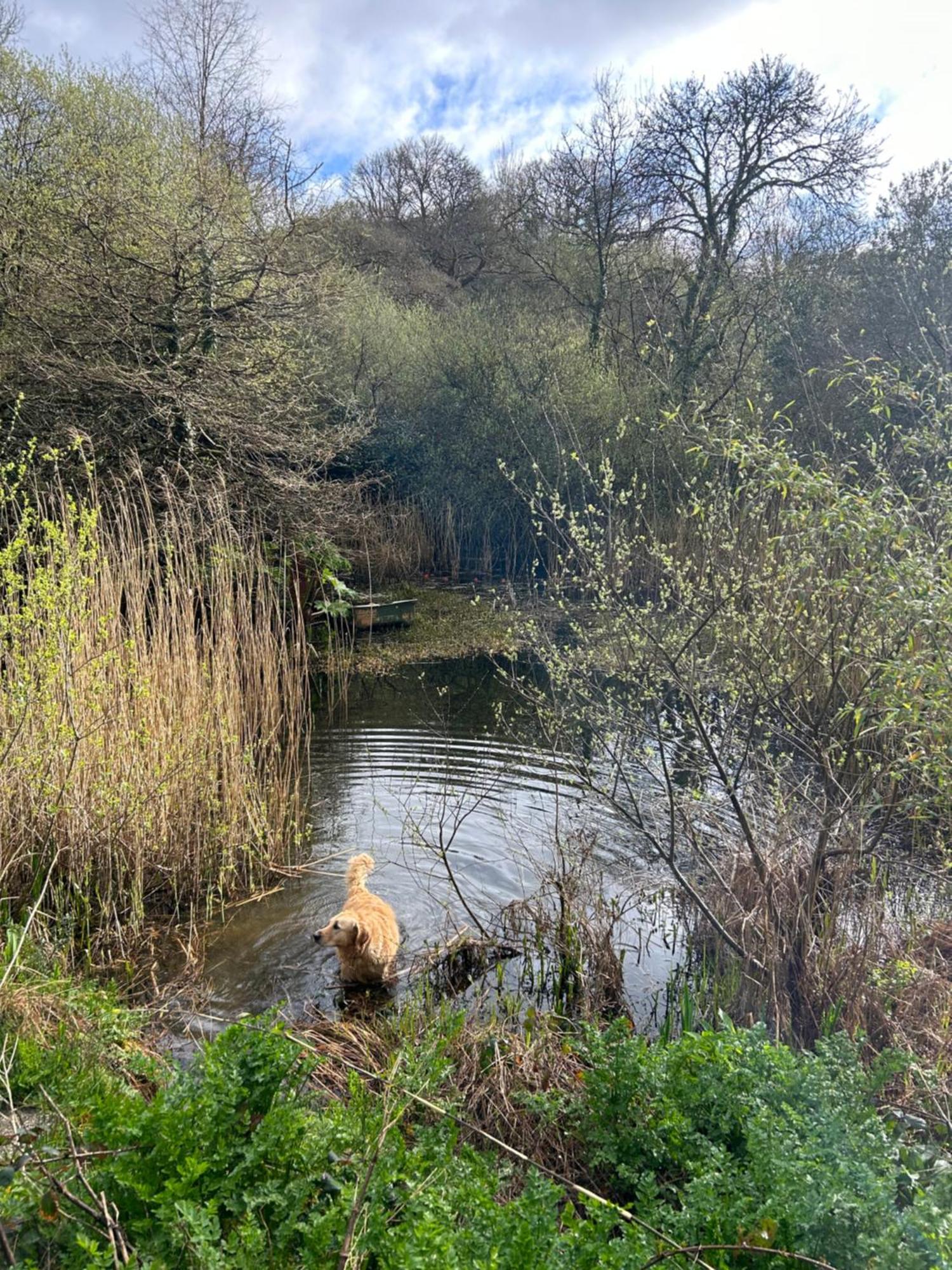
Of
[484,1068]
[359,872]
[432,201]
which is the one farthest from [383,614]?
[432,201]

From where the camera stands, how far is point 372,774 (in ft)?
22.0

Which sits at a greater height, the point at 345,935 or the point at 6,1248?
the point at 6,1248

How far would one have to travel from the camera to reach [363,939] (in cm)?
379

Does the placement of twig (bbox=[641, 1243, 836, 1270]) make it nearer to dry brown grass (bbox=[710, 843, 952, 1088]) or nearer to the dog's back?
dry brown grass (bbox=[710, 843, 952, 1088])

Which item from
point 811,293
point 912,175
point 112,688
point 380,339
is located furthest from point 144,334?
point 912,175

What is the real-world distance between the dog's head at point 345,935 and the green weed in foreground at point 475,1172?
1.25m

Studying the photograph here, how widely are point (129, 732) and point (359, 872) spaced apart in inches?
53.8

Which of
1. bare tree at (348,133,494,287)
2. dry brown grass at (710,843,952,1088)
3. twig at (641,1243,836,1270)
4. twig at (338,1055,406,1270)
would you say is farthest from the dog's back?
bare tree at (348,133,494,287)

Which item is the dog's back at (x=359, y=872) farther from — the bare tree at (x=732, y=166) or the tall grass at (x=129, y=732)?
the bare tree at (x=732, y=166)

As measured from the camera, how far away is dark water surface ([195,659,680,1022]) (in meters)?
4.04

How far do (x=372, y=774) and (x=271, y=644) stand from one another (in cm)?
178

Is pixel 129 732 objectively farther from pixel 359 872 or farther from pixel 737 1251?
pixel 737 1251

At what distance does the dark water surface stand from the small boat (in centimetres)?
368

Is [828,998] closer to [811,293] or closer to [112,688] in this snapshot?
[112,688]
